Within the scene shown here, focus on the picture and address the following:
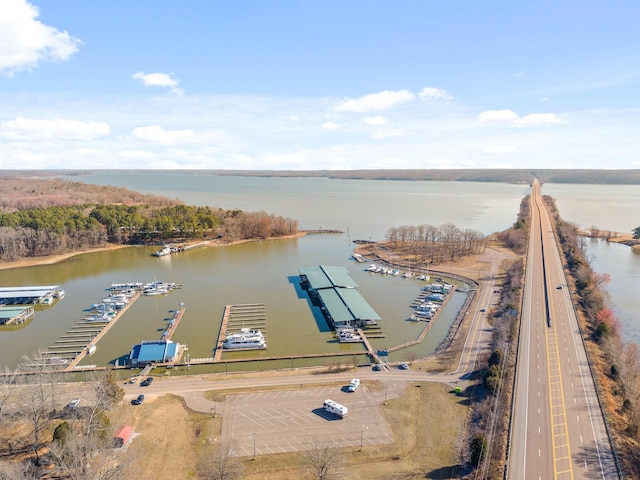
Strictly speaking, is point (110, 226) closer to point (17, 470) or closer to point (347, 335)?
point (347, 335)

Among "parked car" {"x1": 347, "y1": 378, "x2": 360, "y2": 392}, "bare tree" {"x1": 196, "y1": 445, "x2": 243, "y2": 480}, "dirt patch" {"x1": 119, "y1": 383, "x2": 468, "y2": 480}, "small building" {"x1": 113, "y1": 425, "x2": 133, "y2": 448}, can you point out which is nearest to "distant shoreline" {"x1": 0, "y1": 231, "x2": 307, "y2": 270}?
"dirt patch" {"x1": 119, "y1": 383, "x2": 468, "y2": 480}

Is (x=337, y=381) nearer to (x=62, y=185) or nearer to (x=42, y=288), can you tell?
(x=42, y=288)

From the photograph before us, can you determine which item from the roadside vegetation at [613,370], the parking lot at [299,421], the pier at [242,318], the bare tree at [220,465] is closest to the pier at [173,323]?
the pier at [242,318]

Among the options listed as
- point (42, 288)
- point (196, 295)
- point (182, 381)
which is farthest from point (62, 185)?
point (182, 381)

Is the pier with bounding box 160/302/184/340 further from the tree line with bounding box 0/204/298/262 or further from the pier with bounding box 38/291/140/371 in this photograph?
the tree line with bounding box 0/204/298/262

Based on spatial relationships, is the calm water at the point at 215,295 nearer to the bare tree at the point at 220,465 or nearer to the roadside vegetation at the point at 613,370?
the bare tree at the point at 220,465

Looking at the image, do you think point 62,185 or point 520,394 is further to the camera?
point 62,185
